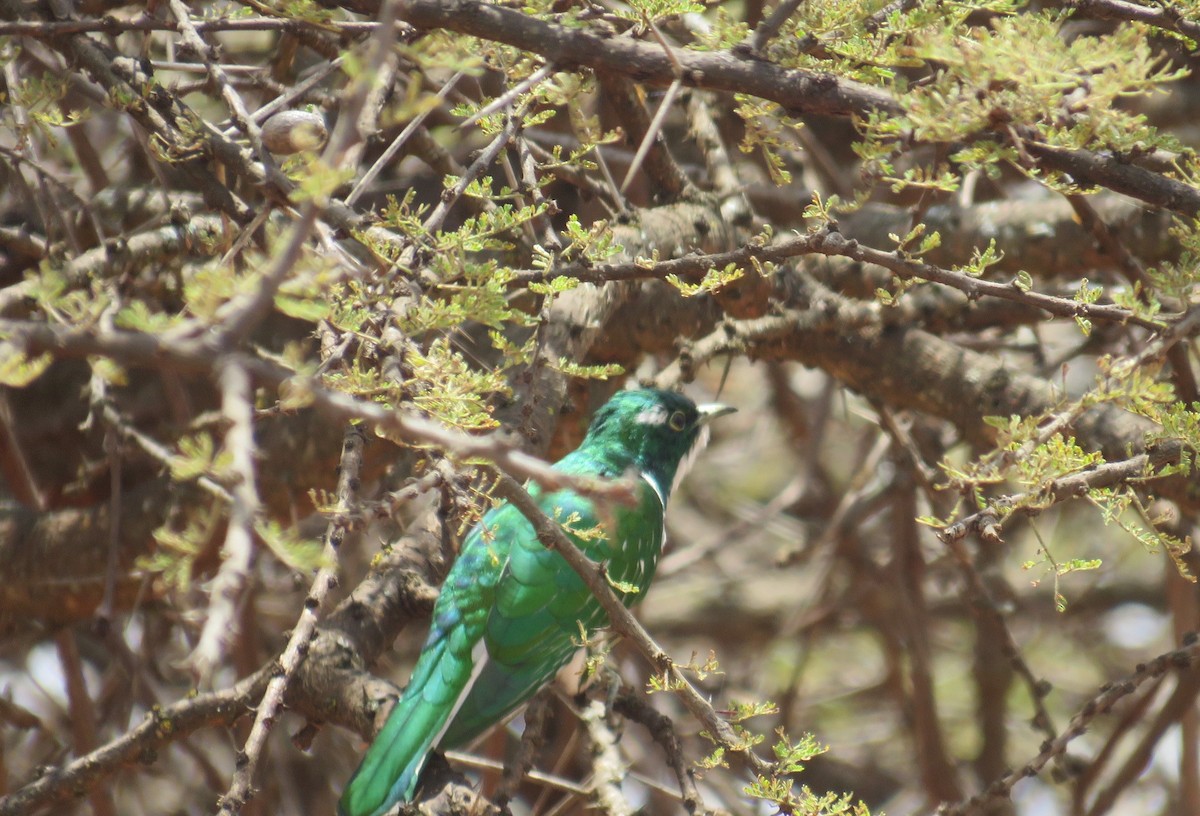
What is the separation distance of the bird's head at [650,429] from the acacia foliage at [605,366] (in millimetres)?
161

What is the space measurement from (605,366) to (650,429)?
1.74m

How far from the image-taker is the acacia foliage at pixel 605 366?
6.11ft

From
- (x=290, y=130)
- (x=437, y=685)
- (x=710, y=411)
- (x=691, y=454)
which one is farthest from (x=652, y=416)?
(x=290, y=130)

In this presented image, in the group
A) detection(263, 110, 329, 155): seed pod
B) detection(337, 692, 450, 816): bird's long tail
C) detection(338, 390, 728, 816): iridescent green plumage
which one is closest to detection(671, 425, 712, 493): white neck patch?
detection(338, 390, 728, 816): iridescent green plumage

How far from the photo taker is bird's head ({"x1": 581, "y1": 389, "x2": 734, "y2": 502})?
4.04 metres

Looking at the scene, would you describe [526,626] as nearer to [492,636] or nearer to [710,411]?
[492,636]

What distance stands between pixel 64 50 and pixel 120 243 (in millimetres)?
600

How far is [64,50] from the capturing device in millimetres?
2652

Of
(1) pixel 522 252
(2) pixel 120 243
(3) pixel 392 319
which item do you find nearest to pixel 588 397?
(1) pixel 522 252

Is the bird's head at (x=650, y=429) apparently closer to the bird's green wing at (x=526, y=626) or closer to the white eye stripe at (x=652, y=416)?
the white eye stripe at (x=652, y=416)

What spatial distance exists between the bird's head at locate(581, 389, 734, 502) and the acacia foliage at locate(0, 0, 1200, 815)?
0.16 metres

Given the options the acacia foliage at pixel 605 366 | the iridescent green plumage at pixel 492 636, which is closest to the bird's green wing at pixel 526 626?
the iridescent green plumage at pixel 492 636

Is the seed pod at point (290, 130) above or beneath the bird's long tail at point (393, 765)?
above

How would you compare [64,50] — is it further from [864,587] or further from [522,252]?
[864,587]
